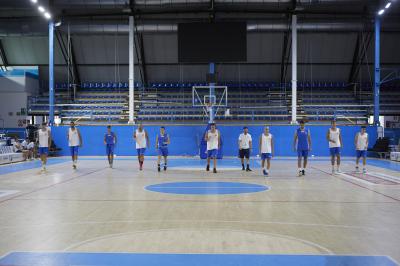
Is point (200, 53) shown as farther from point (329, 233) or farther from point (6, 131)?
point (329, 233)

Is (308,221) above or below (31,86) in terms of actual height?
below

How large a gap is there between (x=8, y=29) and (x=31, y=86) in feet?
21.5

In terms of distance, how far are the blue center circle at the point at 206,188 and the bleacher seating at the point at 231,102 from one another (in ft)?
50.0

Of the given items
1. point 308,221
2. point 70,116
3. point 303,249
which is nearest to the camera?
point 303,249

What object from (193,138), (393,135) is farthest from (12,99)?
(393,135)

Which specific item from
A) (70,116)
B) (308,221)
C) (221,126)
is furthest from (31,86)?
(308,221)

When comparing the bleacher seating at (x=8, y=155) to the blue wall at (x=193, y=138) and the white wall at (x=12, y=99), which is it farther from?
the white wall at (x=12, y=99)

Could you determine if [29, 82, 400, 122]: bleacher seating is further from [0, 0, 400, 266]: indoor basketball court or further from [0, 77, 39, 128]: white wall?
[0, 77, 39, 128]: white wall

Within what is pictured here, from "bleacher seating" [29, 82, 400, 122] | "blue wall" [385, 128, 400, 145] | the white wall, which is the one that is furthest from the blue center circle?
the white wall

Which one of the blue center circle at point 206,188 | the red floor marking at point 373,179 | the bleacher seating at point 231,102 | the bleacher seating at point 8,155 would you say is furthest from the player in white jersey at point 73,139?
the bleacher seating at point 231,102

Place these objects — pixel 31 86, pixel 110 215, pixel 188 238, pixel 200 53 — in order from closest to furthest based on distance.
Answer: pixel 188 238 → pixel 110 215 → pixel 200 53 → pixel 31 86

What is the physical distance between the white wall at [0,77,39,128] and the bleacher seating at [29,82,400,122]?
0.77 metres

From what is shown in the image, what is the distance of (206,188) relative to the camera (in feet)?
34.9

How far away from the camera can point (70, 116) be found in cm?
2888
